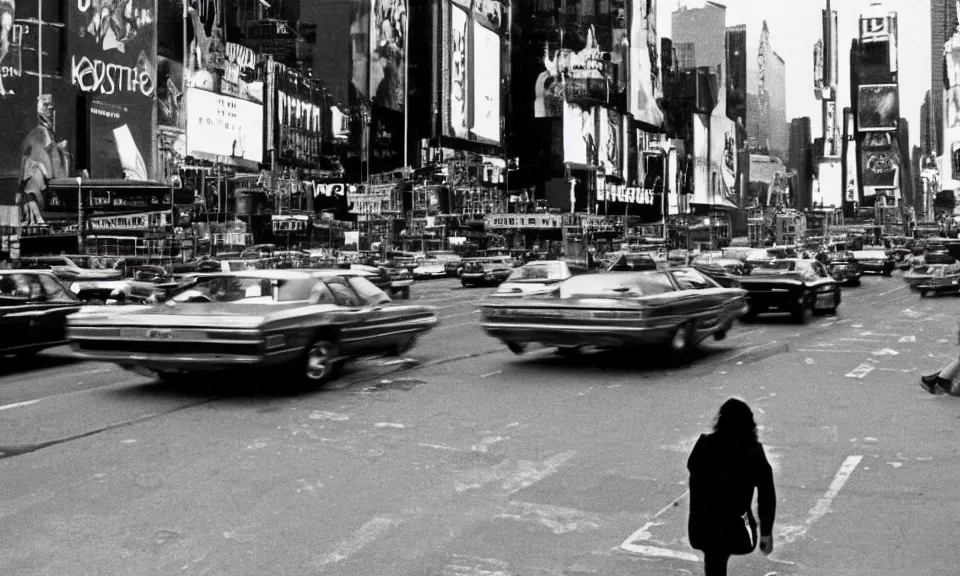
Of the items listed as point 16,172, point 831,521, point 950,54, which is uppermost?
point 950,54

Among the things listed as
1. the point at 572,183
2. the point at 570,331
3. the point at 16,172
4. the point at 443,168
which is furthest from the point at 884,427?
the point at 572,183

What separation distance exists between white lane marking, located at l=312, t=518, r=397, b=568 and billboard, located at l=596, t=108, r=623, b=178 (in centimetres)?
12837

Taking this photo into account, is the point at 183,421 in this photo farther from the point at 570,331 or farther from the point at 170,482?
the point at 570,331

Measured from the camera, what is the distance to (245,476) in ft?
25.0

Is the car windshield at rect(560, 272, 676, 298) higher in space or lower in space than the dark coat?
higher

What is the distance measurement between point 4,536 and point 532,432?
4487 millimetres

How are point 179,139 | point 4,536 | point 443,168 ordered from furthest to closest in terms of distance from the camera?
point 443,168 → point 179,139 → point 4,536

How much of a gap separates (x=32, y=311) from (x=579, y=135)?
11832 centimetres

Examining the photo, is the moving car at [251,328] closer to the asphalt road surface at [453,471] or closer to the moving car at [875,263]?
the asphalt road surface at [453,471]

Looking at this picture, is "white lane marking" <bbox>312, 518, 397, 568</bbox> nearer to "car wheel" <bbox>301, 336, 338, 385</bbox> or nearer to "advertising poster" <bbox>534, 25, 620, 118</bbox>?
"car wheel" <bbox>301, 336, 338, 385</bbox>

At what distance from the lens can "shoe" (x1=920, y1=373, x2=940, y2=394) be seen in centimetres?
1199

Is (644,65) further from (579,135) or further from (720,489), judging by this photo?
(720,489)

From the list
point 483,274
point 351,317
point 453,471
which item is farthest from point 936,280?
point 453,471

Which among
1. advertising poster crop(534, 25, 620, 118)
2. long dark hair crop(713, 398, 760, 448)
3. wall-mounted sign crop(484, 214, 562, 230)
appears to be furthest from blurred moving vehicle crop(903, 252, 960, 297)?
advertising poster crop(534, 25, 620, 118)
